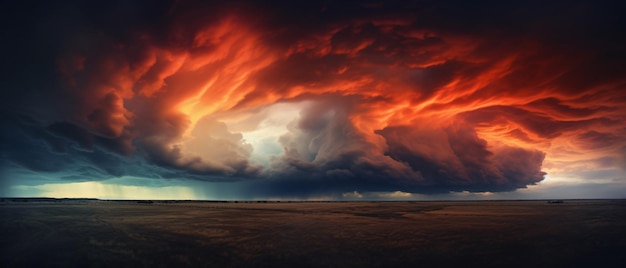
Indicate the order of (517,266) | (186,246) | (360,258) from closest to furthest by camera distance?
(517,266) < (360,258) < (186,246)

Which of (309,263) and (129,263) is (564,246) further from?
(129,263)

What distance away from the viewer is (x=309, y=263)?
63.0ft

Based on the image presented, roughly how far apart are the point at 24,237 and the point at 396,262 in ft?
112

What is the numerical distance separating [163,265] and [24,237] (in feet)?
71.2

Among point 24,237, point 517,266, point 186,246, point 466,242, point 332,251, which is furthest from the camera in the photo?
point 24,237

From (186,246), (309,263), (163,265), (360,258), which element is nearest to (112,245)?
(186,246)

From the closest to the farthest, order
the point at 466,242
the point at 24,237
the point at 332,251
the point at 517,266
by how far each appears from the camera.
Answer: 1. the point at 517,266
2. the point at 332,251
3. the point at 466,242
4. the point at 24,237

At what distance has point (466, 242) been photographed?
2664 cm

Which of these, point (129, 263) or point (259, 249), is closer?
point (129, 263)

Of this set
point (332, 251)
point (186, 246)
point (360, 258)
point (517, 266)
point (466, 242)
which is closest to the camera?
point (517, 266)

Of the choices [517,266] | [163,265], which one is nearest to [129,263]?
[163,265]

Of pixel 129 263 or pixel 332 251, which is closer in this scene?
pixel 129 263

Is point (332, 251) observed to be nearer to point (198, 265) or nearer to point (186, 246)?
point (198, 265)

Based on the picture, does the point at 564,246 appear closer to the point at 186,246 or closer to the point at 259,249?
the point at 259,249
